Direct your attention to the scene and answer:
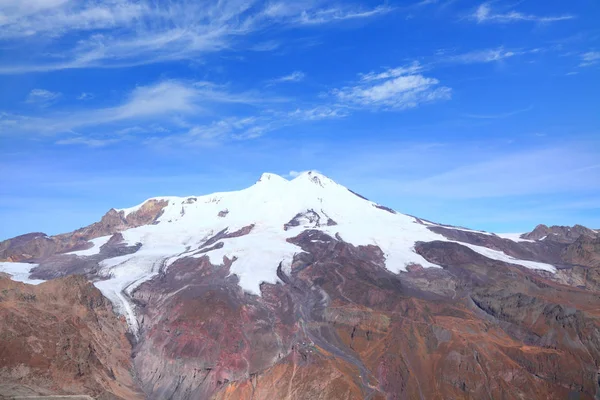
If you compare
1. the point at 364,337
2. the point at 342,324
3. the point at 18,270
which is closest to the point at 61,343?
the point at 342,324

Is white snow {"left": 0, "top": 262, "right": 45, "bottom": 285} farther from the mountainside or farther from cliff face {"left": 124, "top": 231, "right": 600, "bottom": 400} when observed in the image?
cliff face {"left": 124, "top": 231, "right": 600, "bottom": 400}

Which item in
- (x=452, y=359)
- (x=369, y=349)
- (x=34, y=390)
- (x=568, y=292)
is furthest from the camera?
(x=568, y=292)

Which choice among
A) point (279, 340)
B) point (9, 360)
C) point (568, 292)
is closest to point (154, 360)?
point (279, 340)

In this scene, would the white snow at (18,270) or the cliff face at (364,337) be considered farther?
the white snow at (18,270)

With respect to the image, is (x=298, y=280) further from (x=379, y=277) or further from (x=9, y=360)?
(x=9, y=360)

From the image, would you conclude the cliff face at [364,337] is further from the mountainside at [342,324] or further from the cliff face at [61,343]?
the cliff face at [61,343]

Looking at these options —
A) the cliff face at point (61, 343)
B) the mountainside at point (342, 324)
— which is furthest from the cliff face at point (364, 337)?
the cliff face at point (61, 343)

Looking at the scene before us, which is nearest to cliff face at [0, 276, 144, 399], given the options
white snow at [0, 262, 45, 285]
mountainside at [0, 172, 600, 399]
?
mountainside at [0, 172, 600, 399]
